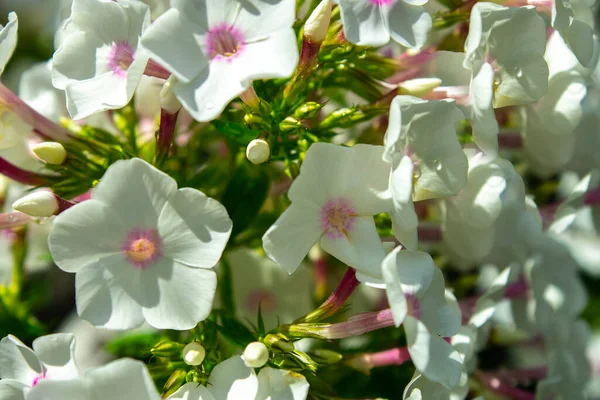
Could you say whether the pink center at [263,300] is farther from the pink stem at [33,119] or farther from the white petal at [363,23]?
the white petal at [363,23]

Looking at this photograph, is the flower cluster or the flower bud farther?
the flower bud

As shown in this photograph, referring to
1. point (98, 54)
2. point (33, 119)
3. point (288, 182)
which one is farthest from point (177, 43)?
point (288, 182)

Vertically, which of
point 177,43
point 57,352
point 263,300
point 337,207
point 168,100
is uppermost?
point 177,43

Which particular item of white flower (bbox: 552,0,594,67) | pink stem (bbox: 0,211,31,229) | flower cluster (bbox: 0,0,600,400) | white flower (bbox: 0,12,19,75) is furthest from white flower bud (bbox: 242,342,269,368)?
white flower (bbox: 552,0,594,67)

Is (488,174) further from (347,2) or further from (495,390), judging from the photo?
(495,390)

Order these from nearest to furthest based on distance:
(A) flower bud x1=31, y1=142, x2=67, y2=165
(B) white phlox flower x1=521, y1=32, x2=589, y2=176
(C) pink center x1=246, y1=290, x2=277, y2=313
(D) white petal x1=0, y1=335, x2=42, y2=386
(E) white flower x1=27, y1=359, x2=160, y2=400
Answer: (E) white flower x1=27, y1=359, x2=160, y2=400
(D) white petal x1=0, y1=335, x2=42, y2=386
(A) flower bud x1=31, y1=142, x2=67, y2=165
(B) white phlox flower x1=521, y1=32, x2=589, y2=176
(C) pink center x1=246, y1=290, x2=277, y2=313

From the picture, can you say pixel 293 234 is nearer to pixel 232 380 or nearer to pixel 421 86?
pixel 232 380

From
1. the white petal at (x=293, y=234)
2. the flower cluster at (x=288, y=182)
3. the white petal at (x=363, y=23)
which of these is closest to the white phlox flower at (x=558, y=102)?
the flower cluster at (x=288, y=182)

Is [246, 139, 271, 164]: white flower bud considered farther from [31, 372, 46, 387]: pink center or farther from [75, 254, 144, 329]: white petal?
[31, 372, 46, 387]: pink center
